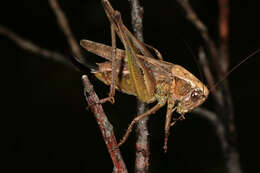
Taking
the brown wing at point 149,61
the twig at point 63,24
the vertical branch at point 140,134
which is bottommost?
the vertical branch at point 140,134

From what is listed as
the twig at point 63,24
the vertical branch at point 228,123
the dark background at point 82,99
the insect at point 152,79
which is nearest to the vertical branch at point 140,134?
the insect at point 152,79

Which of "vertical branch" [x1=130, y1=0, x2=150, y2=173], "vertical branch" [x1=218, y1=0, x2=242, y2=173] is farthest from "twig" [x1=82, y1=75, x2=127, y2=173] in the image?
"vertical branch" [x1=218, y1=0, x2=242, y2=173]

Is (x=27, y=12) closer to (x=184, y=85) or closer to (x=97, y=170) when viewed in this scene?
(x=97, y=170)

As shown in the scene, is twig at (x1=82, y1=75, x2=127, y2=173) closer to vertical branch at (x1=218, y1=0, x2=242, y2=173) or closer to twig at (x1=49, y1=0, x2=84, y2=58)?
twig at (x1=49, y1=0, x2=84, y2=58)

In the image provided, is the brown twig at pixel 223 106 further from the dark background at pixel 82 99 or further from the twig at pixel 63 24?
the dark background at pixel 82 99

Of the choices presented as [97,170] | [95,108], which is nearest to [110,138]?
[95,108]

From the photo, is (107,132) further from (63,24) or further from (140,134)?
(63,24)
